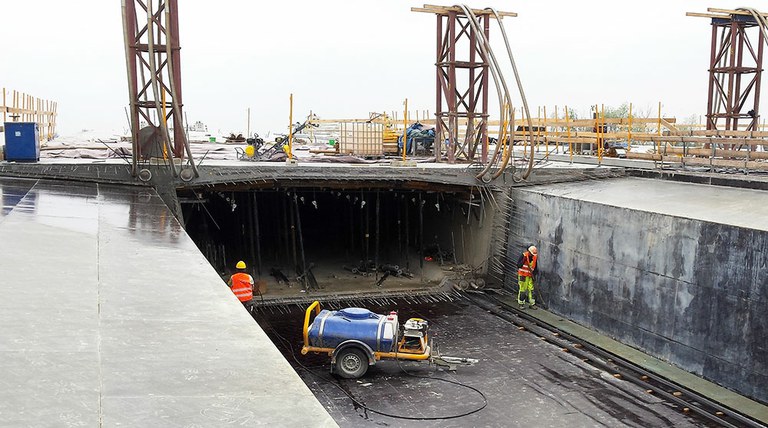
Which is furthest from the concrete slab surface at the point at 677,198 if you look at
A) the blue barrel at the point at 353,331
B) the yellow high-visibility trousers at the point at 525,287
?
the blue barrel at the point at 353,331

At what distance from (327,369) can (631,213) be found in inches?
283

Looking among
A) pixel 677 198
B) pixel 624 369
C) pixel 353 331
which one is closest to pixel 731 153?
pixel 677 198

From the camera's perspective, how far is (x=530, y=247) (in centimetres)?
1823

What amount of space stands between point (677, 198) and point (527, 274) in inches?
154

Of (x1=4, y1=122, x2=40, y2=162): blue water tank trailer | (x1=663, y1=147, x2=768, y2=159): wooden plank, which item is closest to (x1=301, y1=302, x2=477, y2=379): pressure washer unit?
(x1=4, y1=122, x2=40, y2=162): blue water tank trailer

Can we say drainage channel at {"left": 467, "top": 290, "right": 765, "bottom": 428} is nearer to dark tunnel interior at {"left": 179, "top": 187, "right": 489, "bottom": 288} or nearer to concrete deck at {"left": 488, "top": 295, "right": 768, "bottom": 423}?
concrete deck at {"left": 488, "top": 295, "right": 768, "bottom": 423}

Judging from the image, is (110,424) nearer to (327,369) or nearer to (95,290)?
(95,290)

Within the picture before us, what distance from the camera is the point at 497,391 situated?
1267cm

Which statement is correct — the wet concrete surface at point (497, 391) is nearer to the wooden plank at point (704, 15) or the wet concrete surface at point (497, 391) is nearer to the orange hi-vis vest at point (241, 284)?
the orange hi-vis vest at point (241, 284)

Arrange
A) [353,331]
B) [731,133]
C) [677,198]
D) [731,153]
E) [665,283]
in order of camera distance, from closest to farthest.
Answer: [353,331] → [665,283] → [677,198] → [731,133] → [731,153]

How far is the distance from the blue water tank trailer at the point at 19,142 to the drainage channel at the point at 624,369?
11930 millimetres

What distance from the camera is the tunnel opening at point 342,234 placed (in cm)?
2148

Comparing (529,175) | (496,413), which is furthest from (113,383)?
(529,175)

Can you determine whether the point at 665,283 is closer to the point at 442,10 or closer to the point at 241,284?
the point at 241,284
